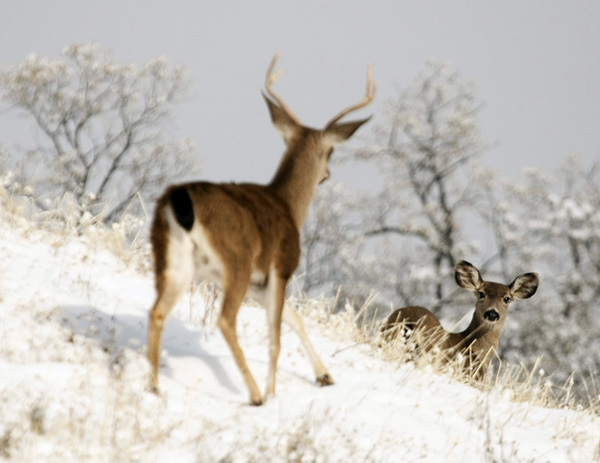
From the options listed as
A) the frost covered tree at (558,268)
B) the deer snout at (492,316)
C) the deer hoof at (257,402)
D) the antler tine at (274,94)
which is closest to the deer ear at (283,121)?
the antler tine at (274,94)

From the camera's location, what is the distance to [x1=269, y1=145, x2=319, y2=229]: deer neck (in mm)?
6070

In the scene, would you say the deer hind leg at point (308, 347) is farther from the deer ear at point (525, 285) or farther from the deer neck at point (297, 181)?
the deer ear at point (525, 285)

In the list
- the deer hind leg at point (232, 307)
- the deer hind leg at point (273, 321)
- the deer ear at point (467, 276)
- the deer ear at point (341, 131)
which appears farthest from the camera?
the deer ear at point (467, 276)

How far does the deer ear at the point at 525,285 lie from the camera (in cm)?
874

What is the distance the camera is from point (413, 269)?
942 inches

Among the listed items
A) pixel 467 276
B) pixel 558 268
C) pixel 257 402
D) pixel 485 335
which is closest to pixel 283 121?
pixel 257 402

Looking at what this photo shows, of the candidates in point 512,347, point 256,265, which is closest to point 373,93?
point 256,265

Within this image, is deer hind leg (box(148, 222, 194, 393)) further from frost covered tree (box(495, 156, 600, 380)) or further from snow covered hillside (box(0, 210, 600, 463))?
frost covered tree (box(495, 156, 600, 380))

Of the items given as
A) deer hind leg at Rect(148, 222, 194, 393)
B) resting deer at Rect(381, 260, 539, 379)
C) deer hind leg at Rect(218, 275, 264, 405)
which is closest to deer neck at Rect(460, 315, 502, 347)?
resting deer at Rect(381, 260, 539, 379)

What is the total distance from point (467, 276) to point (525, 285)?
0.59 meters

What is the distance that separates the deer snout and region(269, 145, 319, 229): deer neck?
124 inches

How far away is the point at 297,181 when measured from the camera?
242 inches

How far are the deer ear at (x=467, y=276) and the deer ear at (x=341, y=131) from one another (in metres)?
2.96

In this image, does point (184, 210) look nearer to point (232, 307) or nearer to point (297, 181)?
point (232, 307)
